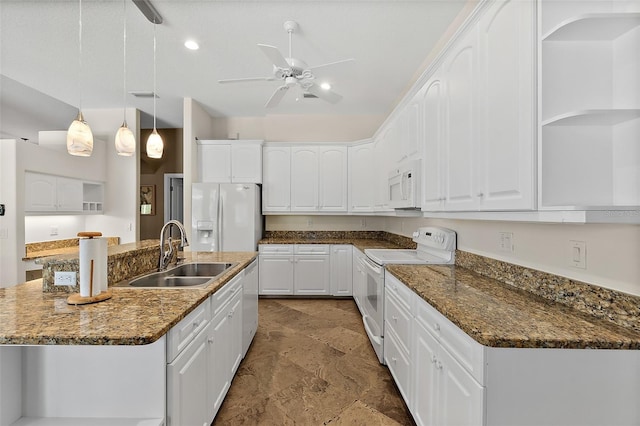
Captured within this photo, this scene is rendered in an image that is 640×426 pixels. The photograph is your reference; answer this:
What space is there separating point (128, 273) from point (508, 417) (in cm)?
212

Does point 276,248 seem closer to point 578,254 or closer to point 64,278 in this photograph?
point 64,278

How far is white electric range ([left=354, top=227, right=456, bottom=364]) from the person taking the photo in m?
2.34

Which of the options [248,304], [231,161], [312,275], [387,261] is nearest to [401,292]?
[387,261]

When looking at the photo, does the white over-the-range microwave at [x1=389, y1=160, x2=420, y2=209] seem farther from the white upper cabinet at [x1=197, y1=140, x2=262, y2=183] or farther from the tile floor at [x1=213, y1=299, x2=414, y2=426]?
the white upper cabinet at [x1=197, y1=140, x2=262, y2=183]

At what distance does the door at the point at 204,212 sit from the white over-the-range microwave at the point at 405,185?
250 cm

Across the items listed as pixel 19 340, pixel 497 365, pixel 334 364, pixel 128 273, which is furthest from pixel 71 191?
pixel 497 365

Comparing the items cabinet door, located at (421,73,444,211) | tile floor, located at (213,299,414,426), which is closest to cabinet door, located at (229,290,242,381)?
tile floor, located at (213,299,414,426)

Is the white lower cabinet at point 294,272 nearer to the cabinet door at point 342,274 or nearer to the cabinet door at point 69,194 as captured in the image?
the cabinet door at point 342,274

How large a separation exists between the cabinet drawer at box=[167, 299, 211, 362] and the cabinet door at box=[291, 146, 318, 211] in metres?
3.00

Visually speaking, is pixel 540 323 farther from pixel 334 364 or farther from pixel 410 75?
pixel 410 75

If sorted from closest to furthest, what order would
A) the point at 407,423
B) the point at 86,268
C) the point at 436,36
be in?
the point at 86,268 < the point at 407,423 < the point at 436,36

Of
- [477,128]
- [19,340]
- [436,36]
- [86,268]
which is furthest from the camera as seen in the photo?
[436,36]

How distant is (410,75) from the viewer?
3.37 meters

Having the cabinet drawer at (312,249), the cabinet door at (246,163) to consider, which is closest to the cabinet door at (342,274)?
the cabinet drawer at (312,249)
